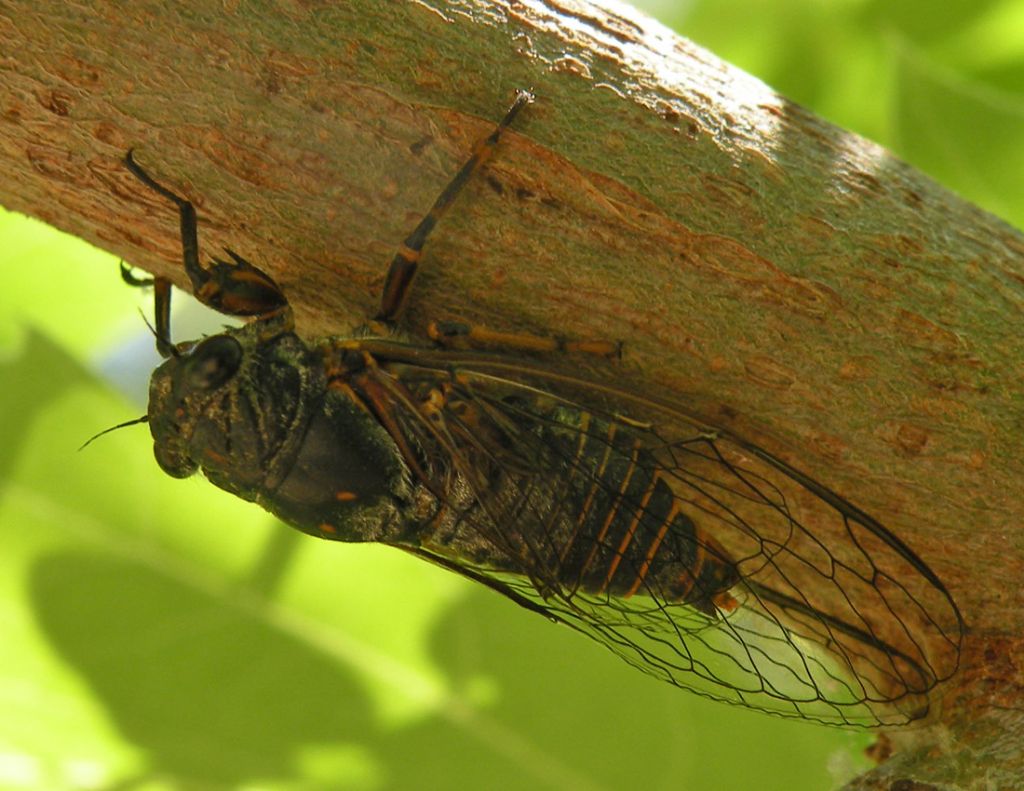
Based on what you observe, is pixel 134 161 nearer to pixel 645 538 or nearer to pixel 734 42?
pixel 645 538

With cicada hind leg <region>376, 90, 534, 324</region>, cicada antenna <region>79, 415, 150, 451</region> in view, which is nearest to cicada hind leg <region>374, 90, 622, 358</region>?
cicada hind leg <region>376, 90, 534, 324</region>

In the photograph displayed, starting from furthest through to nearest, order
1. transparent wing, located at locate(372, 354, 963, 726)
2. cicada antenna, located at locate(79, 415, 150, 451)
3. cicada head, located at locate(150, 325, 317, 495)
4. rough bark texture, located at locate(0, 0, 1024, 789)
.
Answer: cicada antenna, located at locate(79, 415, 150, 451), cicada head, located at locate(150, 325, 317, 495), transparent wing, located at locate(372, 354, 963, 726), rough bark texture, located at locate(0, 0, 1024, 789)

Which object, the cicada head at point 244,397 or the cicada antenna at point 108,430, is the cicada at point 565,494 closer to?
the cicada head at point 244,397

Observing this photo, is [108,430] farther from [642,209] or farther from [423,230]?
[642,209]

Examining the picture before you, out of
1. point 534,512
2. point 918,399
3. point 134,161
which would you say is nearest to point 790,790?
point 534,512

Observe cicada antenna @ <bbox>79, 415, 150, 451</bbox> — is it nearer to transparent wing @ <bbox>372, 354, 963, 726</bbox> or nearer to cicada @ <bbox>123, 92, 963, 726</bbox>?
cicada @ <bbox>123, 92, 963, 726</bbox>

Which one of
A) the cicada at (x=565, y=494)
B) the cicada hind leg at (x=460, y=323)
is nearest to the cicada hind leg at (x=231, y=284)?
the cicada at (x=565, y=494)

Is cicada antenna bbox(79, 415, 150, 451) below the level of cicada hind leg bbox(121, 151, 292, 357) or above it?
below
